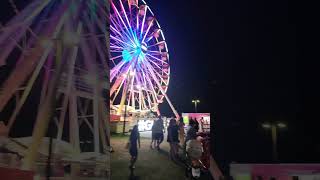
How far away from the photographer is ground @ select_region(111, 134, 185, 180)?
2.88 meters

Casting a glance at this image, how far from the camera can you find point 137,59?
340cm

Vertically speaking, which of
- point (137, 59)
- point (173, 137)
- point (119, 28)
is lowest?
point (173, 137)

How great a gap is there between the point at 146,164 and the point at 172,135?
0.37 m

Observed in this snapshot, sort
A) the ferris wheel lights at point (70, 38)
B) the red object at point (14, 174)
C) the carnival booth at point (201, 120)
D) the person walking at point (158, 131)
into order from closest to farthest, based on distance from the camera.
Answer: the red object at point (14, 174), the ferris wheel lights at point (70, 38), the person walking at point (158, 131), the carnival booth at point (201, 120)

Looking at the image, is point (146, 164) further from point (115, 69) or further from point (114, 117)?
point (115, 69)

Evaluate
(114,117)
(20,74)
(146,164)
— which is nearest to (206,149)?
(146,164)

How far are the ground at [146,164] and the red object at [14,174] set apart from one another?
0.64 m

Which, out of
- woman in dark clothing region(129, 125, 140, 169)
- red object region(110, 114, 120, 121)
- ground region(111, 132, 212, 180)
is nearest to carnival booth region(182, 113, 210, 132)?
ground region(111, 132, 212, 180)

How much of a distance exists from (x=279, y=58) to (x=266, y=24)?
13.9 inches

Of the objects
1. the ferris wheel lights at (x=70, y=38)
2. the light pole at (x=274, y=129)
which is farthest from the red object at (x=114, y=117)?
the light pole at (x=274, y=129)

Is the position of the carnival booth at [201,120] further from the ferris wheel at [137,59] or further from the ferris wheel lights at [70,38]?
the ferris wheel lights at [70,38]

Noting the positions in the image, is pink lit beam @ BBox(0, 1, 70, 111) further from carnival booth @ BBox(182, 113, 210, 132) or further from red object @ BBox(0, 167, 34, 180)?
carnival booth @ BBox(182, 113, 210, 132)

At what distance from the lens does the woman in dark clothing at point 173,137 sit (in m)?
3.11

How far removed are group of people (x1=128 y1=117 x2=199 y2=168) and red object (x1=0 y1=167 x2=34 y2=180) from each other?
31.9 inches
